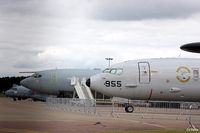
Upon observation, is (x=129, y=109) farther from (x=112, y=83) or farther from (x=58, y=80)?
(x=58, y=80)

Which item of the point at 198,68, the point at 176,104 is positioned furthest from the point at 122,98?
the point at 198,68

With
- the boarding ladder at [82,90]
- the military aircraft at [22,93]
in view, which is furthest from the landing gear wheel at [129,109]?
A: the military aircraft at [22,93]

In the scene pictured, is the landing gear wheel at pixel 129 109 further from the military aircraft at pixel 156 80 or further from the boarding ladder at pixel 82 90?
the boarding ladder at pixel 82 90

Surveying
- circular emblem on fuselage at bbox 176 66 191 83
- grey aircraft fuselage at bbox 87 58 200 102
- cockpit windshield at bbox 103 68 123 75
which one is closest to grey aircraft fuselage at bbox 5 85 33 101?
cockpit windshield at bbox 103 68 123 75

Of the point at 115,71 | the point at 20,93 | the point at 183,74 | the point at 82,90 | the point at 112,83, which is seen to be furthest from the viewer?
the point at 20,93

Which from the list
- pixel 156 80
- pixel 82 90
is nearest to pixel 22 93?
pixel 82 90

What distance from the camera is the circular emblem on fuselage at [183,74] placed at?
29.9 metres

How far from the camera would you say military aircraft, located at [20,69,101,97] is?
56750 millimetres

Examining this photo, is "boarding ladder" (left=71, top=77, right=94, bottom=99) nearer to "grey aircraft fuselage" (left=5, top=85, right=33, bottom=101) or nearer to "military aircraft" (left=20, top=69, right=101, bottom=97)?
"military aircraft" (left=20, top=69, right=101, bottom=97)

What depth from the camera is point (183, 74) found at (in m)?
29.9

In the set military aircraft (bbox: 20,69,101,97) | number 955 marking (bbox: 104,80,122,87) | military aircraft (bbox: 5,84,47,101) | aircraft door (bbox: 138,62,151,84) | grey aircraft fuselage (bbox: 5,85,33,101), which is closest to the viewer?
aircraft door (bbox: 138,62,151,84)

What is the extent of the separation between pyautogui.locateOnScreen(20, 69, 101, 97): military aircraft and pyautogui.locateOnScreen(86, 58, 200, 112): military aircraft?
26.1 meters

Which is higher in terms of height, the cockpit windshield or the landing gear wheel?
the cockpit windshield

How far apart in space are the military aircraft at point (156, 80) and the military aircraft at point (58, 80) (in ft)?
85.6
